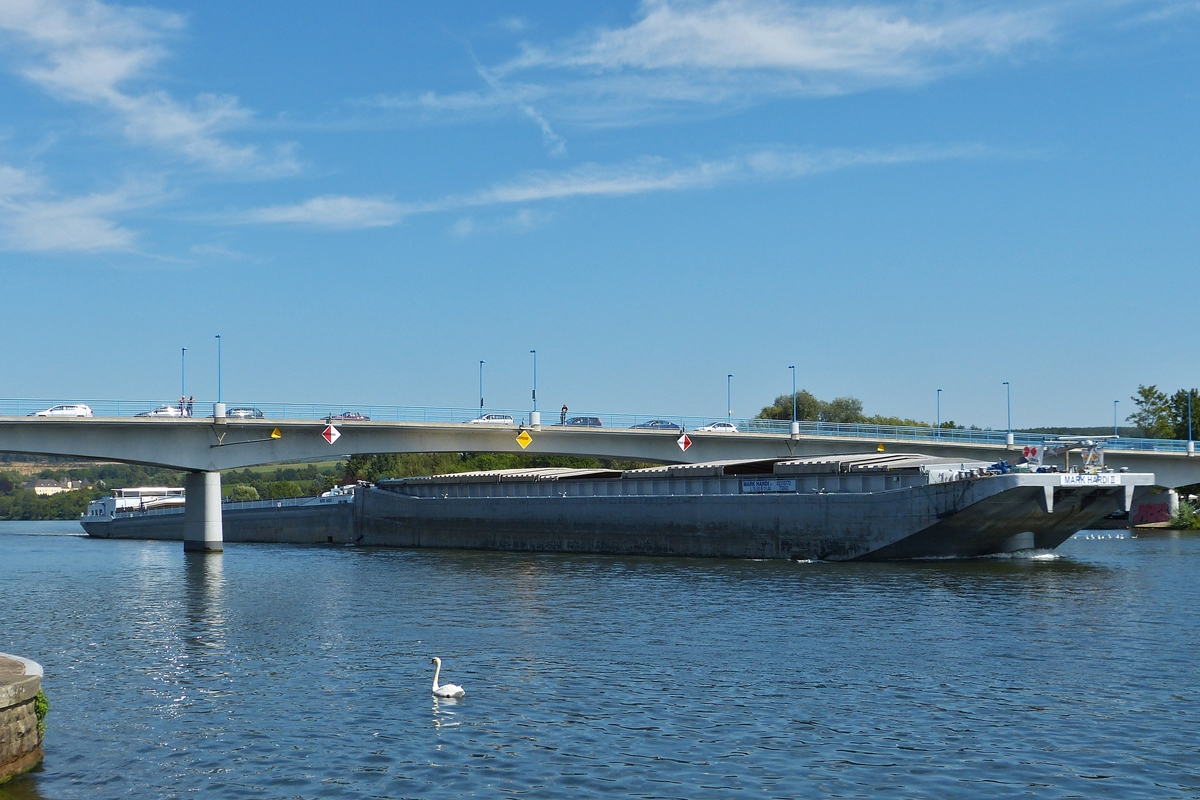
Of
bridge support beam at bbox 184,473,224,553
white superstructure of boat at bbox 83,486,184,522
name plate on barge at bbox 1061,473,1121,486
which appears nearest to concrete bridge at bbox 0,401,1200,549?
bridge support beam at bbox 184,473,224,553

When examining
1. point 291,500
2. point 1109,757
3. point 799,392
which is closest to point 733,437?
point 291,500

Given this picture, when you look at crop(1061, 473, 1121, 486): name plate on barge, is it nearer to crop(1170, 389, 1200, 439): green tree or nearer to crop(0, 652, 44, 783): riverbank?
crop(0, 652, 44, 783): riverbank

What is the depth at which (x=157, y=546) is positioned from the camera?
3772 inches

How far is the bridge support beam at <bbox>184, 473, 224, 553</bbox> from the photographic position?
238ft

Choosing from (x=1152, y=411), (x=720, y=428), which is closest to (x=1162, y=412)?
(x=1152, y=411)

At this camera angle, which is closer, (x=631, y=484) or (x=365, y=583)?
(x=365, y=583)

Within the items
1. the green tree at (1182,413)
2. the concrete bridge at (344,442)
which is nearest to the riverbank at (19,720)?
the concrete bridge at (344,442)

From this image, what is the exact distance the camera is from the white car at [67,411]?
6531cm

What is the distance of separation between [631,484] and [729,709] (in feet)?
154

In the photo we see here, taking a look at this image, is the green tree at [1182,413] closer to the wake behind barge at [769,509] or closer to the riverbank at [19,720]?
the wake behind barge at [769,509]

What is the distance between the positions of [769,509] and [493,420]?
23.4 m

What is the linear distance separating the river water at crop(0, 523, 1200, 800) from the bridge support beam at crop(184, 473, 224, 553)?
2681cm

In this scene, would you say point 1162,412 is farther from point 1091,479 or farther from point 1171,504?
point 1091,479

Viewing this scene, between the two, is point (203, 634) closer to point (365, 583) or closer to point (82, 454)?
point (365, 583)
